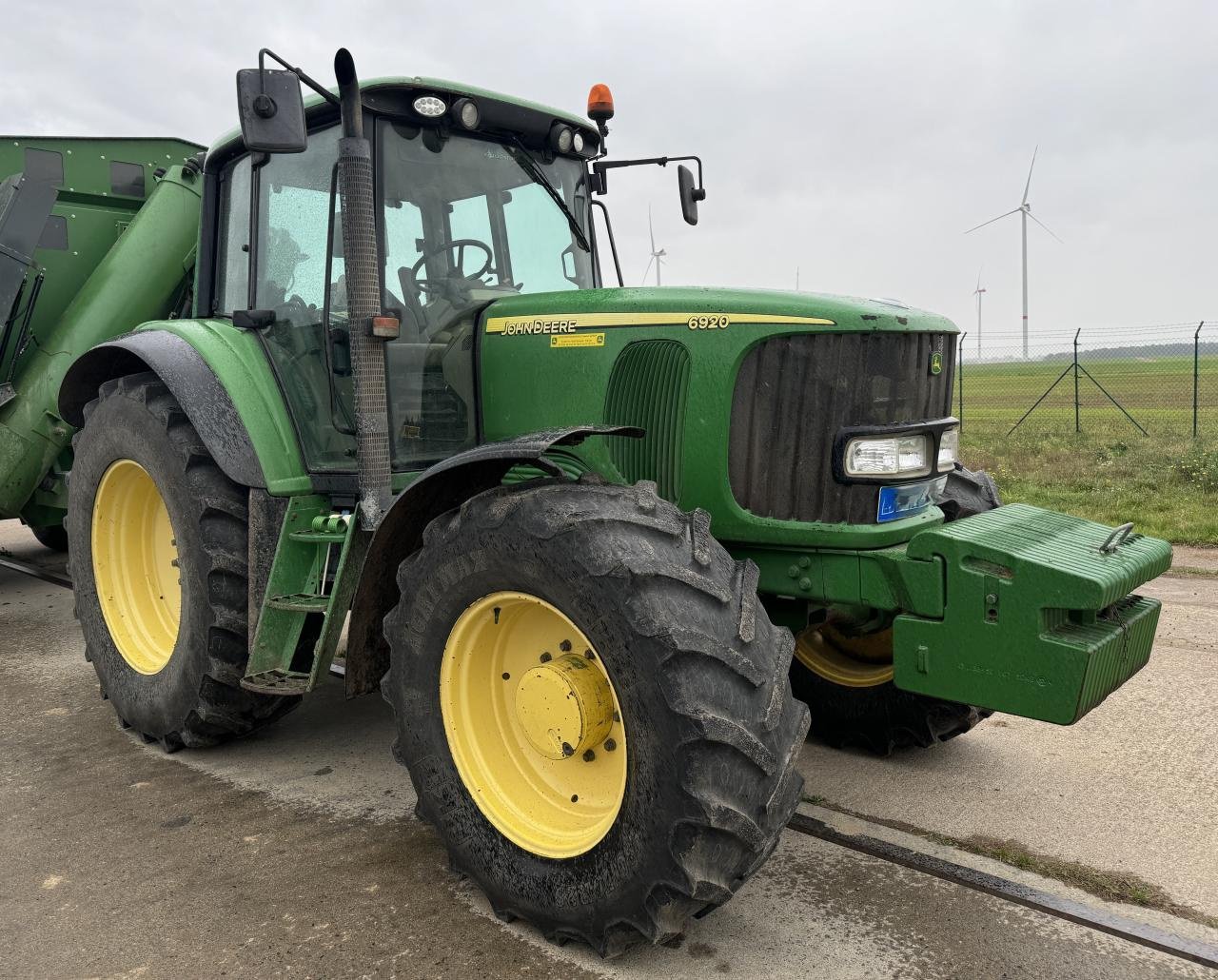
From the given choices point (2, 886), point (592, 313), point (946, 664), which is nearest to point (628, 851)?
point (946, 664)

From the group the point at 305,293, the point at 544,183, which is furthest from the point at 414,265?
the point at 544,183

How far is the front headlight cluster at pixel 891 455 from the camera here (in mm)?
3326

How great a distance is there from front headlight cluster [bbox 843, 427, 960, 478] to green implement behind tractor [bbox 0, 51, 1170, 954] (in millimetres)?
10

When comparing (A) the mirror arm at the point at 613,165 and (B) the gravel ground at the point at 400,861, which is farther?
(A) the mirror arm at the point at 613,165

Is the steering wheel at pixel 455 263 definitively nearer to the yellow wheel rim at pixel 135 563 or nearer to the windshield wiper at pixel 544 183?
the windshield wiper at pixel 544 183

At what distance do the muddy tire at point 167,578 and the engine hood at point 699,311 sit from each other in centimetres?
134

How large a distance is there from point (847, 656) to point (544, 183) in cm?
236

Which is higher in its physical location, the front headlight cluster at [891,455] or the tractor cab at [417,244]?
the tractor cab at [417,244]

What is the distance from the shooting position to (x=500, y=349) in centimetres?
386

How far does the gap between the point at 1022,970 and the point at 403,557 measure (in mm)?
2213

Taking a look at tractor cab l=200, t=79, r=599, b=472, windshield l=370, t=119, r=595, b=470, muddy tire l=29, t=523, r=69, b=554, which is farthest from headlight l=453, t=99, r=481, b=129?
muddy tire l=29, t=523, r=69, b=554

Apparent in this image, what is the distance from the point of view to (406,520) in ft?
11.2

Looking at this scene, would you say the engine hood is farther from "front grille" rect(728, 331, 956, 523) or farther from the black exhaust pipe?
the black exhaust pipe

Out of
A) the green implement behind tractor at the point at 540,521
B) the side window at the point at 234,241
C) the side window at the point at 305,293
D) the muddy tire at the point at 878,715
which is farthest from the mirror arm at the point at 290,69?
the muddy tire at the point at 878,715
